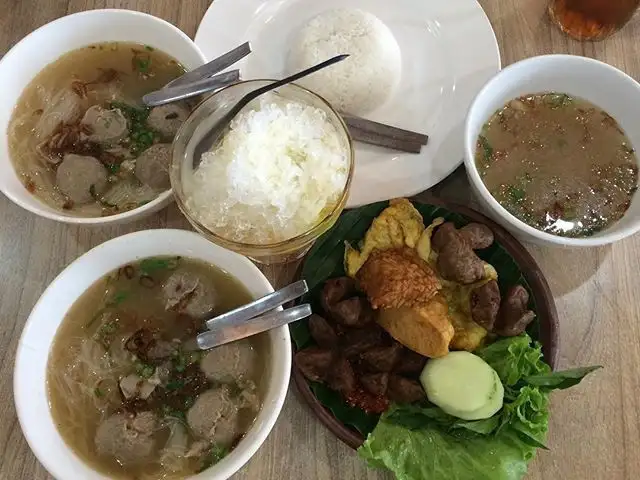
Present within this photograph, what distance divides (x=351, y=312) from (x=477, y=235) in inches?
12.9

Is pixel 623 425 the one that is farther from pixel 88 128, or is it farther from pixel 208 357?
pixel 88 128

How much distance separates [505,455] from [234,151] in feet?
2.74

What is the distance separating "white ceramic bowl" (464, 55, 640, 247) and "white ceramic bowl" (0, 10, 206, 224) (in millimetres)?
648

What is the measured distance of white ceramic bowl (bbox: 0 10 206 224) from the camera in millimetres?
1479

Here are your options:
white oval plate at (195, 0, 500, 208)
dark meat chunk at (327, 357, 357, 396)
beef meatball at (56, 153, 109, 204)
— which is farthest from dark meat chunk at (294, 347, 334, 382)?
beef meatball at (56, 153, 109, 204)

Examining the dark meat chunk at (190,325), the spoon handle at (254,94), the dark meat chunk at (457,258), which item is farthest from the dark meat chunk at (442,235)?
the dark meat chunk at (190,325)

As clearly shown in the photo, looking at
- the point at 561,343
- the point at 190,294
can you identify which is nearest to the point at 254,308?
the point at 190,294

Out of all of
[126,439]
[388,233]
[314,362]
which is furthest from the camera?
[388,233]

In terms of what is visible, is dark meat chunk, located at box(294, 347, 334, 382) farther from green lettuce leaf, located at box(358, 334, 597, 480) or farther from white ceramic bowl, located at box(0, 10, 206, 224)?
white ceramic bowl, located at box(0, 10, 206, 224)

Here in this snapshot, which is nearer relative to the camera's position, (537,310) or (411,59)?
(537,310)

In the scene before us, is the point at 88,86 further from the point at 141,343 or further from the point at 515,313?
the point at 515,313

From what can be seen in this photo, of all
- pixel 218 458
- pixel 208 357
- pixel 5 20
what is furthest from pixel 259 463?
pixel 5 20

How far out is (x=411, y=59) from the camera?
1.73 m

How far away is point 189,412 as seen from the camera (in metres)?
1.34
